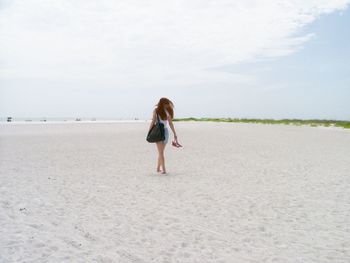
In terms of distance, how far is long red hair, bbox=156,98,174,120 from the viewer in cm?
1282

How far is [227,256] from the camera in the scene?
18.7ft

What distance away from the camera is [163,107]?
1286 centimetres

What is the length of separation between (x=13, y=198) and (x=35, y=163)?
21.2 ft

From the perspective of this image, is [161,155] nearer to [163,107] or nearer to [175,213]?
[163,107]

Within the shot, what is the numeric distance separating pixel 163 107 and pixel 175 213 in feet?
17.9

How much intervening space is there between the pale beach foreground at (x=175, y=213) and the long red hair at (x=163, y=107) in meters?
1.89

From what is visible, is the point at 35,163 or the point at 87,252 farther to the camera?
the point at 35,163

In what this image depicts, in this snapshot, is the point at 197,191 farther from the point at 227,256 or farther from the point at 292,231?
the point at 227,256

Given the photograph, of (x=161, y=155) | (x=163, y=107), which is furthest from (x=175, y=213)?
(x=163, y=107)

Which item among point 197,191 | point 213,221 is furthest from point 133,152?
point 213,221

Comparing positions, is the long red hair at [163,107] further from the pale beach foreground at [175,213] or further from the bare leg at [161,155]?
the pale beach foreground at [175,213]

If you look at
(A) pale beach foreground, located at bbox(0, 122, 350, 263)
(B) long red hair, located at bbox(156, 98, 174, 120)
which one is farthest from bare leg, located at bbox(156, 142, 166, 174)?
(B) long red hair, located at bbox(156, 98, 174, 120)

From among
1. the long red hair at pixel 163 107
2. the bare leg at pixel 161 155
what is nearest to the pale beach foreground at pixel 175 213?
the bare leg at pixel 161 155

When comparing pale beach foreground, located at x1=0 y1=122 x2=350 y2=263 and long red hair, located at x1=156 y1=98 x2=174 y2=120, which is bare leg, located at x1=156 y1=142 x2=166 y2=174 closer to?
pale beach foreground, located at x1=0 y1=122 x2=350 y2=263
